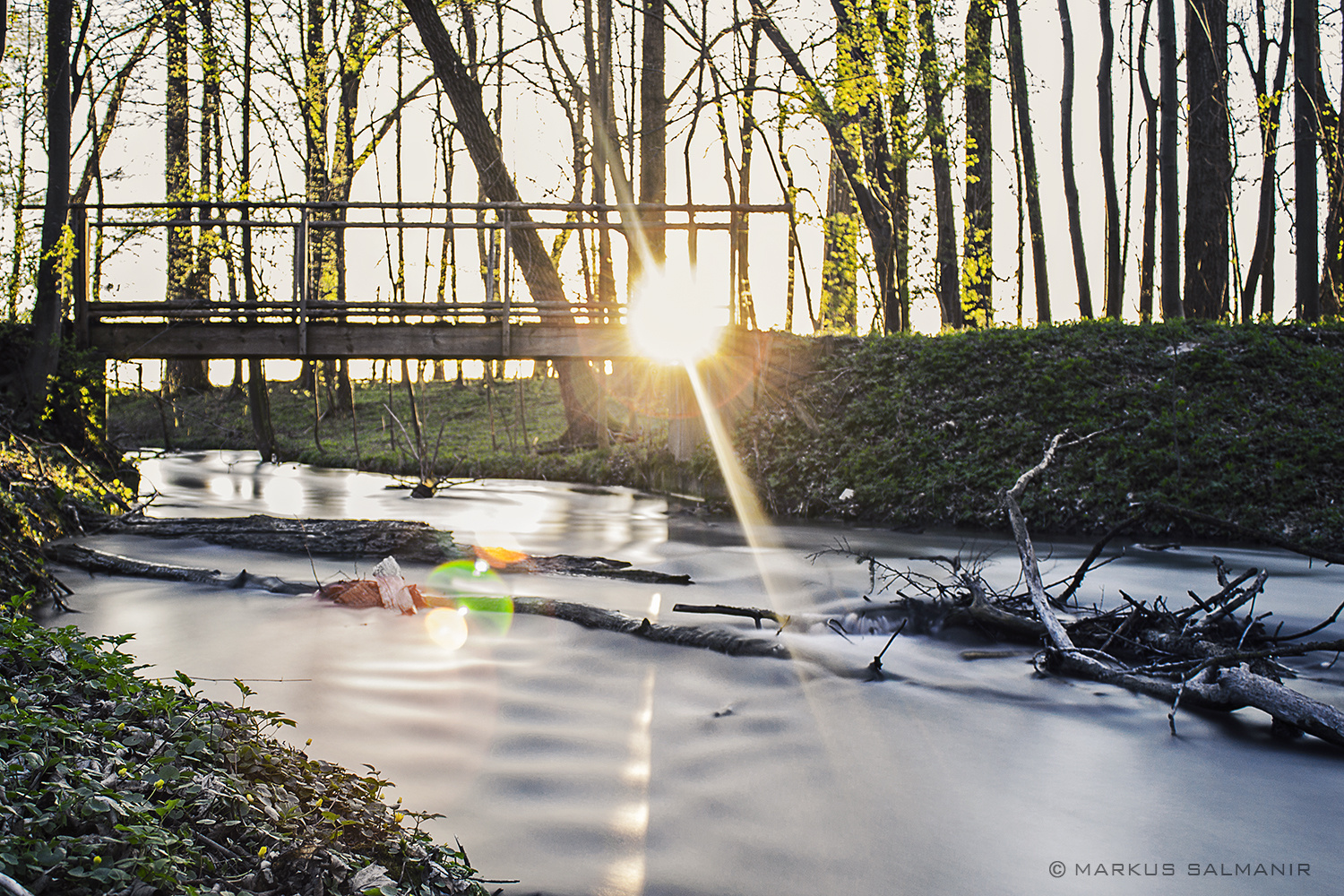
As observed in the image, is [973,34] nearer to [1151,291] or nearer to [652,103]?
[652,103]

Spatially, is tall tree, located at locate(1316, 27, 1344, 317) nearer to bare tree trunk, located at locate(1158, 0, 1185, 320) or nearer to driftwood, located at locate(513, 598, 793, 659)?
bare tree trunk, located at locate(1158, 0, 1185, 320)

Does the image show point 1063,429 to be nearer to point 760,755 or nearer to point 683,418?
point 683,418

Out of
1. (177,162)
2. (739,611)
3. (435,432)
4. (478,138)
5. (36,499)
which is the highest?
(177,162)

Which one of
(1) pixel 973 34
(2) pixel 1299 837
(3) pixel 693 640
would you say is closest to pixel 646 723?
(3) pixel 693 640

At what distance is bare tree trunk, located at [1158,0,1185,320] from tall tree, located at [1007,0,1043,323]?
4784 millimetres

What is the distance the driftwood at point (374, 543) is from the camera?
8.40m

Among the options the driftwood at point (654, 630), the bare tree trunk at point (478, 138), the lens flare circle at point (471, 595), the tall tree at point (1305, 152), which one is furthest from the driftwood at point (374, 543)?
the tall tree at point (1305, 152)

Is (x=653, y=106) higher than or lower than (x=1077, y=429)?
higher

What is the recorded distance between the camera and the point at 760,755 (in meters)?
4.52

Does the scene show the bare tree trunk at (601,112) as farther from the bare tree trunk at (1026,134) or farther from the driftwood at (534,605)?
the driftwood at (534,605)

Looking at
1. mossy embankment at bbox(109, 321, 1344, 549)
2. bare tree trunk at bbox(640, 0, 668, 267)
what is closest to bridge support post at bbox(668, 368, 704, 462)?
mossy embankment at bbox(109, 321, 1344, 549)

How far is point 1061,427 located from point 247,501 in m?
12.8

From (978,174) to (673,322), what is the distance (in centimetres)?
748

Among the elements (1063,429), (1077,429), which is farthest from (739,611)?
(1063,429)
